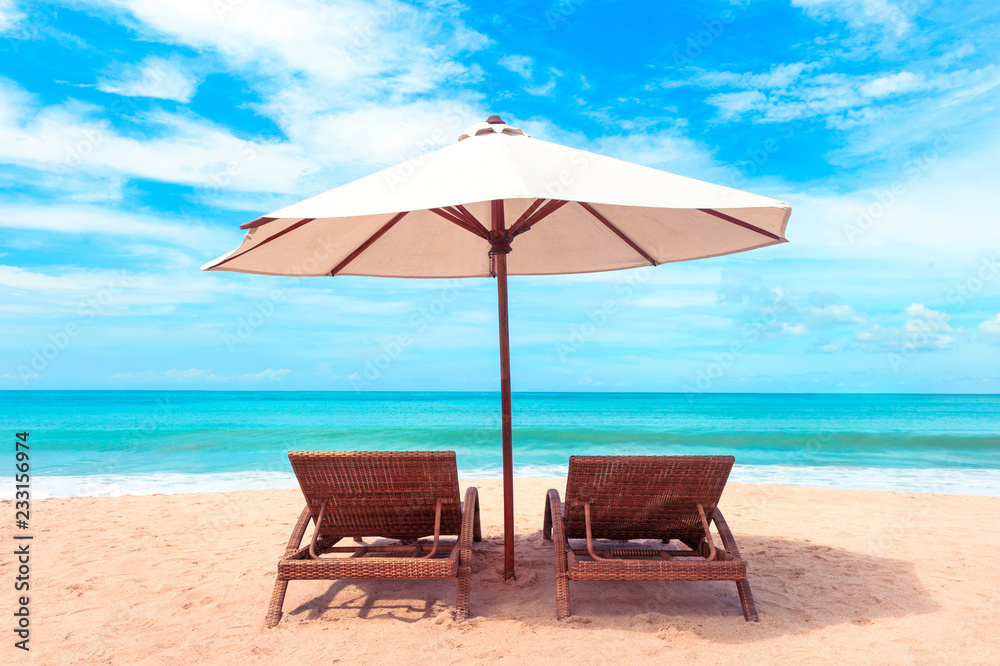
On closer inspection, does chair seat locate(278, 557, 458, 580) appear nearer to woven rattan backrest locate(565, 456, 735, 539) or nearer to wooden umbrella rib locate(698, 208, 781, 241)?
woven rattan backrest locate(565, 456, 735, 539)

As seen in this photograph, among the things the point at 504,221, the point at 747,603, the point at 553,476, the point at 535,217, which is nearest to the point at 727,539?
the point at 747,603

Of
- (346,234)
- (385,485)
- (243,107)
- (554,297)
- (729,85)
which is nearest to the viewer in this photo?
(385,485)

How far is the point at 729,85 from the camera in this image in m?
14.9

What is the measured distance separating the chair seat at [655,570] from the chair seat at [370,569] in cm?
63

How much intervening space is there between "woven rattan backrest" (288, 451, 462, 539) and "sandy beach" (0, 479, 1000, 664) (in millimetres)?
401

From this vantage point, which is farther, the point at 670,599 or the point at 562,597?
the point at 670,599

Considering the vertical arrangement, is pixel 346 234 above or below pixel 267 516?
above

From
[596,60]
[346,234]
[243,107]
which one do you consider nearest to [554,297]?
[596,60]

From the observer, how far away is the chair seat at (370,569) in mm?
2600

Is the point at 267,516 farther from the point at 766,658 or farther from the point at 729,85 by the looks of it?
the point at 729,85

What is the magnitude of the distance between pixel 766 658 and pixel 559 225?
275cm

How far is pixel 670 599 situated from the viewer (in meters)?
2.91

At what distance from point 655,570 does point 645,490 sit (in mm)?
390
